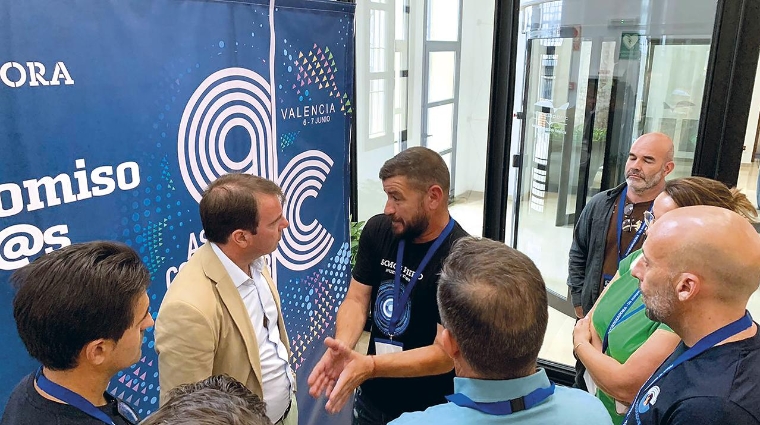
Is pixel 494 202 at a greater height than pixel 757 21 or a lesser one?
lesser

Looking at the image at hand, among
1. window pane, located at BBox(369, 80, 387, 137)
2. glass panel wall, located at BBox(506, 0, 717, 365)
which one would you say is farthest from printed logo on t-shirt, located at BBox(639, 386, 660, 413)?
window pane, located at BBox(369, 80, 387, 137)

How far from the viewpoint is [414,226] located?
198 centimetres

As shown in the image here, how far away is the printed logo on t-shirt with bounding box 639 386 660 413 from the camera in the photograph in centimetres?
133

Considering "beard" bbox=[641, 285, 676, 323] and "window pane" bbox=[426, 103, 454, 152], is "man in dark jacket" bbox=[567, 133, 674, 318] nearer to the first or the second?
"beard" bbox=[641, 285, 676, 323]

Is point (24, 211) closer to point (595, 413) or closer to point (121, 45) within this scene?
point (121, 45)

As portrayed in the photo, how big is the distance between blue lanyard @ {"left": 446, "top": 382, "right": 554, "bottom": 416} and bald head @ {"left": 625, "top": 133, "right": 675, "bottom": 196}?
7.02 ft

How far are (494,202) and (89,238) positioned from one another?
2.83 meters

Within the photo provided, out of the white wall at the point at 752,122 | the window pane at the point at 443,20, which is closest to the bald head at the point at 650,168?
the white wall at the point at 752,122

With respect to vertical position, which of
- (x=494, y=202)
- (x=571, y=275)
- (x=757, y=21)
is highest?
(x=757, y=21)

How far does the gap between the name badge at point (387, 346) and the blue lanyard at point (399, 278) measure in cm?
3

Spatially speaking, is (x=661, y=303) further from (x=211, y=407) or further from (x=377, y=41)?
(x=377, y=41)

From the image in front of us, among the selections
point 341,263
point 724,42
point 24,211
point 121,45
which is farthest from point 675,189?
point 24,211

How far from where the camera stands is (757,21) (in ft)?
9.12

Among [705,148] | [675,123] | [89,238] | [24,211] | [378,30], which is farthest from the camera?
[378,30]
